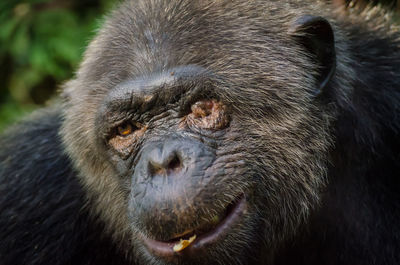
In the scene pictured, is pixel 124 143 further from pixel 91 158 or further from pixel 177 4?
pixel 177 4

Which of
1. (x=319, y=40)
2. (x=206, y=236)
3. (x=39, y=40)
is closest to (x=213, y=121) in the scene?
(x=206, y=236)

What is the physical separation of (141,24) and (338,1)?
2501mm

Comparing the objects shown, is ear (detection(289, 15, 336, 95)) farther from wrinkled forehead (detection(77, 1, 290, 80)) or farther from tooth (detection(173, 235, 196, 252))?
tooth (detection(173, 235, 196, 252))

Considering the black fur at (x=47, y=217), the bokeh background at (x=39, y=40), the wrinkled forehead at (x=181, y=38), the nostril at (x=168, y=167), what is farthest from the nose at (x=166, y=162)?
the bokeh background at (x=39, y=40)

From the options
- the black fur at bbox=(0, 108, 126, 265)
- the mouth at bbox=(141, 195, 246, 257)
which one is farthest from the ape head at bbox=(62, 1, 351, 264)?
the black fur at bbox=(0, 108, 126, 265)

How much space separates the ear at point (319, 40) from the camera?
4980 mm

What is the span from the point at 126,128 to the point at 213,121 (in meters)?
0.74

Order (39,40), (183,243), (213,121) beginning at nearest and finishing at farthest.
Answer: (183,243) → (213,121) → (39,40)

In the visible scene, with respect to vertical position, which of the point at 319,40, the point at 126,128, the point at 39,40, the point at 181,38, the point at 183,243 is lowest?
the point at 39,40

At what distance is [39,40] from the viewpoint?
31.2ft

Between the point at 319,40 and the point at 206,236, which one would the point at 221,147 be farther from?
the point at 319,40

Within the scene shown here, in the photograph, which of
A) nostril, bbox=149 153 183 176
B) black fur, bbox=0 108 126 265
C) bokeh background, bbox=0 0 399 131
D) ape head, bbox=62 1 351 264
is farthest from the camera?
bokeh background, bbox=0 0 399 131

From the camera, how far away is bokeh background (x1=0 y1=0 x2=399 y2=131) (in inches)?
367

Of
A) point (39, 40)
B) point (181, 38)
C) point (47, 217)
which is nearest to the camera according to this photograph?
point (181, 38)
